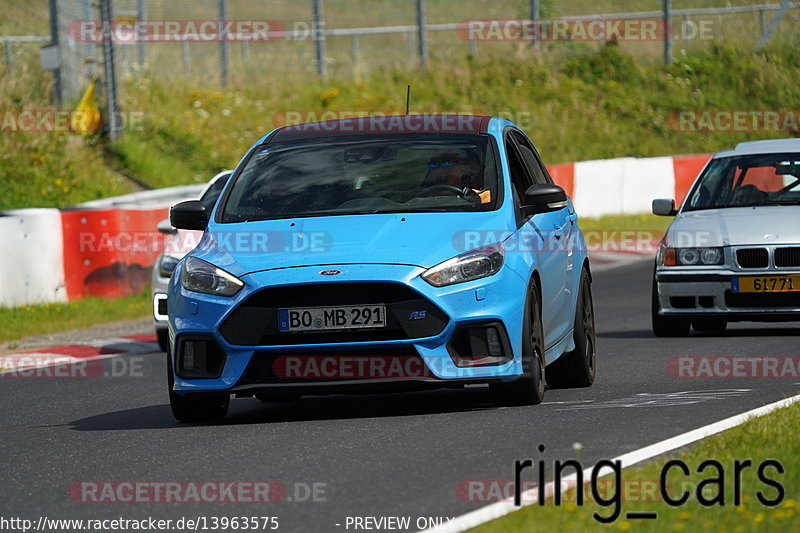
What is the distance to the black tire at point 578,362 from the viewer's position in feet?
33.7

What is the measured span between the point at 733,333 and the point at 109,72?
49.8ft

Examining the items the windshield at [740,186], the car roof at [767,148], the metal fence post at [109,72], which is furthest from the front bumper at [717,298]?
the metal fence post at [109,72]

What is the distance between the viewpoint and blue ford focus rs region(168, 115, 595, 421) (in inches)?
329

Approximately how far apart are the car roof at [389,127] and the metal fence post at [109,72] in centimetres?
1635

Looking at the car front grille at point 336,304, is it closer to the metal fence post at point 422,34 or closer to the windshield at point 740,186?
the windshield at point 740,186

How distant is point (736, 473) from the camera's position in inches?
248

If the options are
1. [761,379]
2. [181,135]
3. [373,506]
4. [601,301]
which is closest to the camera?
[373,506]

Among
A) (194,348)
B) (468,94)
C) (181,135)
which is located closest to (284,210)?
(194,348)

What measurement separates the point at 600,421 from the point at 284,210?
223 centimetres

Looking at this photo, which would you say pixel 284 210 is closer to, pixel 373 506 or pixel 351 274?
pixel 351 274

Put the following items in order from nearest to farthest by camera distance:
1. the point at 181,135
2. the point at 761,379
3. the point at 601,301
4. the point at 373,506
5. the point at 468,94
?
1. the point at 373,506
2. the point at 761,379
3. the point at 601,301
4. the point at 181,135
5. the point at 468,94

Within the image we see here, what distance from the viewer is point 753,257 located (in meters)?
13.2

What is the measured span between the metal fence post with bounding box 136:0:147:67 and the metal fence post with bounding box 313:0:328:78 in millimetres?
3580

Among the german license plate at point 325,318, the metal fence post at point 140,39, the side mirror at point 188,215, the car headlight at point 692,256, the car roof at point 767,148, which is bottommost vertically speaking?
the car headlight at point 692,256
